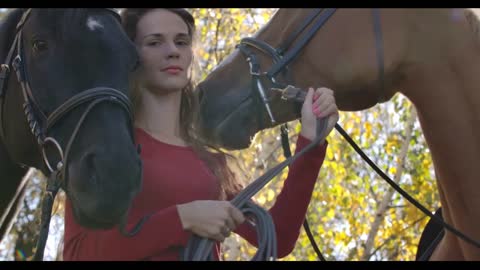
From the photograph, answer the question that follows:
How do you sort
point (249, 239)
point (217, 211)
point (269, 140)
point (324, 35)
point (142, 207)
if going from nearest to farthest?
point (217, 211) → point (142, 207) → point (249, 239) → point (324, 35) → point (269, 140)

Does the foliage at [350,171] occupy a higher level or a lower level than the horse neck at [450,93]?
higher

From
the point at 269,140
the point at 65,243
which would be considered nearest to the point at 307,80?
the point at 65,243

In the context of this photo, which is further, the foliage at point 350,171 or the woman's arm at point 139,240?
the foliage at point 350,171

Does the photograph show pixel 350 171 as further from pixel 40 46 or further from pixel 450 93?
pixel 40 46

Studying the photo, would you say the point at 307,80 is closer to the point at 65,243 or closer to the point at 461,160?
the point at 461,160

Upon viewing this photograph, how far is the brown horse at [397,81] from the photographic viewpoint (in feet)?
10.1

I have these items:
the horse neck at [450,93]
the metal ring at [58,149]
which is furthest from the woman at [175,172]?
the horse neck at [450,93]

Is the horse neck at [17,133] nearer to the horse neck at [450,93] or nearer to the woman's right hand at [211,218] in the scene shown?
the woman's right hand at [211,218]

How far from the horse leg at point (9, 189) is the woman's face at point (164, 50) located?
63 cm

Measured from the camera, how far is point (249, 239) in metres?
2.94

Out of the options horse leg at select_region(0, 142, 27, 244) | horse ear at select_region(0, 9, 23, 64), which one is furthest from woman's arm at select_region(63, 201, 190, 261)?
horse ear at select_region(0, 9, 23, 64)

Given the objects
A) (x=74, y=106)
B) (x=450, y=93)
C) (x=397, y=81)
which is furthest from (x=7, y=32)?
(x=450, y=93)

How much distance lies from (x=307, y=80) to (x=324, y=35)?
0.62ft

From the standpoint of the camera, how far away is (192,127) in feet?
10.3
